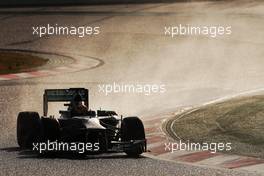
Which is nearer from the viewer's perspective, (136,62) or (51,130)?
(51,130)

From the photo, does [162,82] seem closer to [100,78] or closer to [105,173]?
[100,78]

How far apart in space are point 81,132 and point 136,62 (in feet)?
56.3

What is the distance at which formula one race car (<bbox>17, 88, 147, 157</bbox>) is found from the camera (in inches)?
851

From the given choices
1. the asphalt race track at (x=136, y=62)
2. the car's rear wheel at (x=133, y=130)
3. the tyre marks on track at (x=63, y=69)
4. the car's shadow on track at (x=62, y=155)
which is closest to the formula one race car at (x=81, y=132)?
the car's rear wheel at (x=133, y=130)

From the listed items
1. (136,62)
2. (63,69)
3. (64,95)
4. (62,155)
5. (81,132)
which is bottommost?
(62,155)

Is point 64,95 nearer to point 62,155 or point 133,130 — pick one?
point 62,155

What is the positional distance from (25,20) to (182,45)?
928 cm

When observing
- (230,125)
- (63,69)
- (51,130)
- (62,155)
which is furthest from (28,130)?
(63,69)

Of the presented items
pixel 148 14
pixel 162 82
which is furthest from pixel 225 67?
pixel 148 14

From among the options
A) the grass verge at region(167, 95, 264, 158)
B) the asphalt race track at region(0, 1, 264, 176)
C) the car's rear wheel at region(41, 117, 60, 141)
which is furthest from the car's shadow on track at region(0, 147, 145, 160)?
the grass verge at region(167, 95, 264, 158)

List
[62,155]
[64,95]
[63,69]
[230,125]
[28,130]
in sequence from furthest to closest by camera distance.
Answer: [63,69]
[230,125]
[64,95]
[28,130]
[62,155]

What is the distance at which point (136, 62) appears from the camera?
38719mm

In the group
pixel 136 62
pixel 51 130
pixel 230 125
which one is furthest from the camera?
pixel 136 62

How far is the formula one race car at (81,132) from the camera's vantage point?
70.9 ft
